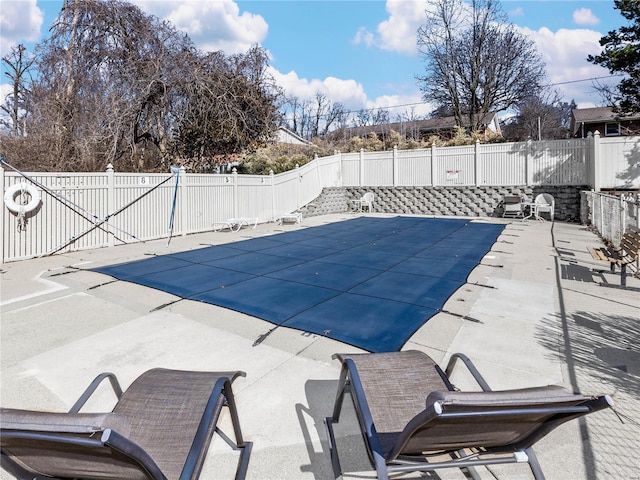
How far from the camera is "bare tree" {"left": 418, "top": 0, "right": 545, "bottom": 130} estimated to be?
2470 cm

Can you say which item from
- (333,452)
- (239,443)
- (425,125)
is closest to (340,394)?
(333,452)

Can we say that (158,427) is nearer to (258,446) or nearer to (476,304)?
(258,446)

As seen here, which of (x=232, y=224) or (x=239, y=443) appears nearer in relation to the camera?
(x=239, y=443)

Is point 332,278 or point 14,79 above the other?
point 14,79

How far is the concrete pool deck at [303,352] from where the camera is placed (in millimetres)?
2047

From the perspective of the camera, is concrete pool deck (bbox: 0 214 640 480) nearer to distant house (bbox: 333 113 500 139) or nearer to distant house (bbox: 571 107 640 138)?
distant house (bbox: 333 113 500 139)

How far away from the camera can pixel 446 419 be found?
1.21 m

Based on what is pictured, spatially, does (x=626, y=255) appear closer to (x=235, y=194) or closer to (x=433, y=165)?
(x=235, y=194)

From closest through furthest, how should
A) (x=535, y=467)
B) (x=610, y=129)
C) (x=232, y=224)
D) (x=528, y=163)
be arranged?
(x=535, y=467), (x=232, y=224), (x=528, y=163), (x=610, y=129)

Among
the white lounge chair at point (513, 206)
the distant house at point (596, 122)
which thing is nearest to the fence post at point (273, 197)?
the white lounge chair at point (513, 206)

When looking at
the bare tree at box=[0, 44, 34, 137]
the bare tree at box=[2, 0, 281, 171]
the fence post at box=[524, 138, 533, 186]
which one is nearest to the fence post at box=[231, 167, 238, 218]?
the bare tree at box=[2, 0, 281, 171]

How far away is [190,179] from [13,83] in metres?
15.5

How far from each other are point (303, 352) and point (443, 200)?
44.8 feet

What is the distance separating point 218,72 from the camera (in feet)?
46.1
